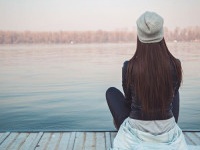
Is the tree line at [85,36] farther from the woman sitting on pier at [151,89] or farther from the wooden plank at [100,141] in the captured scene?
the woman sitting on pier at [151,89]

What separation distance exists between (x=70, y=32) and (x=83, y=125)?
4684 millimetres

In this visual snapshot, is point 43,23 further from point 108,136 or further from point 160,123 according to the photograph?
point 160,123

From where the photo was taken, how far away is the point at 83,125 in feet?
18.4

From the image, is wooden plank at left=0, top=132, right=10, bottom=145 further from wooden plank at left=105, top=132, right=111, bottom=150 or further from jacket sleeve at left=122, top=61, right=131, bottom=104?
jacket sleeve at left=122, top=61, right=131, bottom=104

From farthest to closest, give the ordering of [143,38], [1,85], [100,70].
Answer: [100,70] → [1,85] → [143,38]

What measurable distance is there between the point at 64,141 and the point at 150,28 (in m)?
1.24

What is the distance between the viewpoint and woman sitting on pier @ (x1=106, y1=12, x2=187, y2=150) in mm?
1645

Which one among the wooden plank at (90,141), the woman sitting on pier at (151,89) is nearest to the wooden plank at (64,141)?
the wooden plank at (90,141)

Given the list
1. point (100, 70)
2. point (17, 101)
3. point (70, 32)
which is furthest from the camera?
point (70, 32)

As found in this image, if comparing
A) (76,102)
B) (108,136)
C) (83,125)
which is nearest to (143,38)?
(108,136)

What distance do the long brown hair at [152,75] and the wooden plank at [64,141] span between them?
0.92 metres

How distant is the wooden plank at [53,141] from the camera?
8.04ft

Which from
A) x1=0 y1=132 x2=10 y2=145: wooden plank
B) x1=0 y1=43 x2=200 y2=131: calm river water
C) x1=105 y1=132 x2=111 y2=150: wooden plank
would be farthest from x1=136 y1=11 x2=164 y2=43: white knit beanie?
x1=0 y1=43 x2=200 y2=131: calm river water

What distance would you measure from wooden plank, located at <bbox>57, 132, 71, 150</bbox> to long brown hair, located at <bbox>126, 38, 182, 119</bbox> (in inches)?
36.1
